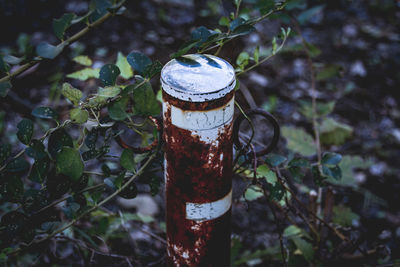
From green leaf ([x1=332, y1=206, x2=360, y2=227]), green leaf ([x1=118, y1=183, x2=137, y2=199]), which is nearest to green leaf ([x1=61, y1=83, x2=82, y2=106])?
green leaf ([x1=118, y1=183, x2=137, y2=199])

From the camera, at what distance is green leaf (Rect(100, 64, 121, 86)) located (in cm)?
108

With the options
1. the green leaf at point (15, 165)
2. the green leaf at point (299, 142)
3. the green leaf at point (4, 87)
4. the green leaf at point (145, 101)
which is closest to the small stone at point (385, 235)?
the green leaf at point (299, 142)

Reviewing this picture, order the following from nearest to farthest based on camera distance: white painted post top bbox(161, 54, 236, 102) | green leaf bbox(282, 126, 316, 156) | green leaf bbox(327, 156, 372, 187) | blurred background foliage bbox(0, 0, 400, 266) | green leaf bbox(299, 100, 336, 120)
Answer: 1. white painted post top bbox(161, 54, 236, 102)
2. blurred background foliage bbox(0, 0, 400, 266)
3. green leaf bbox(327, 156, 372, 187)
4. green leaf bbox(282, 126, 316, 156)
5. green leaf bbox(299, 100, 336, 120)

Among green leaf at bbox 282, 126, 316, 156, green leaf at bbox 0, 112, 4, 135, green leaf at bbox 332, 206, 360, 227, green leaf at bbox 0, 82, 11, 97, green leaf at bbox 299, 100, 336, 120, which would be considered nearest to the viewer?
green leaf at bbox 0, 82, 11, 97

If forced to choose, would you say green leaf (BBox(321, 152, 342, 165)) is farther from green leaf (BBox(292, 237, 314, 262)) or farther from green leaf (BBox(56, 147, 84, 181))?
green leaf (BBox(56, 147, 84, 181))

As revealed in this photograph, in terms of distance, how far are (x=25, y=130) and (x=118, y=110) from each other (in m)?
0.26

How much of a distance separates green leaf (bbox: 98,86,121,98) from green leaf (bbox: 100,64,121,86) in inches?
1.1

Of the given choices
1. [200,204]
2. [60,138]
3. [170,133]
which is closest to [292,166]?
[200,204]

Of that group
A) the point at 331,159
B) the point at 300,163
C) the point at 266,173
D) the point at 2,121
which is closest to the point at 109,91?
the point at 266,173

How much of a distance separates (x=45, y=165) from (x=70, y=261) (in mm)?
926

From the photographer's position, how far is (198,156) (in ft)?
3.32

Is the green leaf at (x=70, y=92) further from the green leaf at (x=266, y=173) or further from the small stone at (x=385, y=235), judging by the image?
the small stone at (x=385, y=235)

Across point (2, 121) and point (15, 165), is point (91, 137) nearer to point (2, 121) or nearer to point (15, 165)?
point (15, 165)

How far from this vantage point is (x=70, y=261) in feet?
6.25
